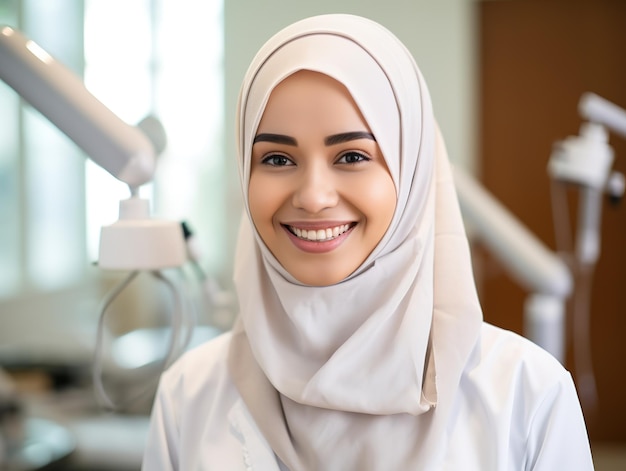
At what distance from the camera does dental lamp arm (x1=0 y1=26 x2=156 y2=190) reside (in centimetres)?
92

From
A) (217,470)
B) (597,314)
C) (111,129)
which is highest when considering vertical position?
(111,129)

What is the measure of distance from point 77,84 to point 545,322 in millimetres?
961

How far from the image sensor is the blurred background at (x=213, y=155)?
2.54 metres

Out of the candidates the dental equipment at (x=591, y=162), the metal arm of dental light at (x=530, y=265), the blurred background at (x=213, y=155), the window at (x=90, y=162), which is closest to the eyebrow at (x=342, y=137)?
the metal arm of dental light at (x=530, y=265)

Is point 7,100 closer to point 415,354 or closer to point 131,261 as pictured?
point 131,261

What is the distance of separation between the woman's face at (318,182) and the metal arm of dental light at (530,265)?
0.57 m

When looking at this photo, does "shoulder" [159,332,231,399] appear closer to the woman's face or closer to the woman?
the woman

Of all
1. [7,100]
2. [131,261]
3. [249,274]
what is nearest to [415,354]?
[249,274]

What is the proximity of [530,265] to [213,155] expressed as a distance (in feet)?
7.57

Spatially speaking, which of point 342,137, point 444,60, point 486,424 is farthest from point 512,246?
point 444,60

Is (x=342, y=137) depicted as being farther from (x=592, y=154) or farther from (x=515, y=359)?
(x=592, y=154)

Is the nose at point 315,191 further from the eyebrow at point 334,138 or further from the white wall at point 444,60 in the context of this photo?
the white wall at point 444,60

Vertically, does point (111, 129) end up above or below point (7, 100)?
below

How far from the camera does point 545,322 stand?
A: 4.31ft
